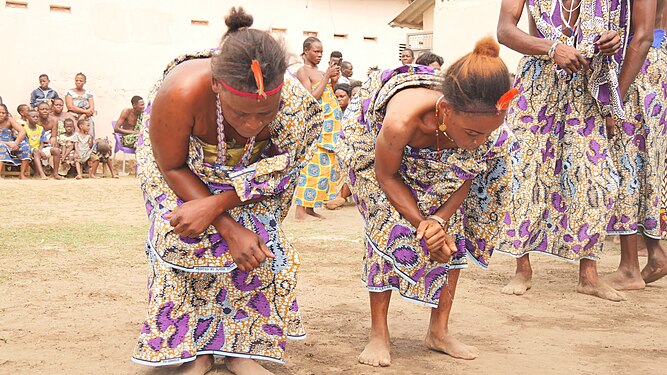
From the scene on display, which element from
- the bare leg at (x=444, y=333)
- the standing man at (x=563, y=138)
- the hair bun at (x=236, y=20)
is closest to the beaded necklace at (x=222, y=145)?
the hair bun at (x=236, y=20)

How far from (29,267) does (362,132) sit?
112 inches

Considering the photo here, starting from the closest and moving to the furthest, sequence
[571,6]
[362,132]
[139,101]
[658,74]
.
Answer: [362,132] < [571,6] < [658,74] < [139,101]

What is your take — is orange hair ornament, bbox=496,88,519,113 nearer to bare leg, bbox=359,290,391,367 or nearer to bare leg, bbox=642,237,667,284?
bare leg, bbox=359,290,391,367

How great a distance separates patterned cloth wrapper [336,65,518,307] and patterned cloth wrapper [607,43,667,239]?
172 cm

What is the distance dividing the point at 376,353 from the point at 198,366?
31.4 inches

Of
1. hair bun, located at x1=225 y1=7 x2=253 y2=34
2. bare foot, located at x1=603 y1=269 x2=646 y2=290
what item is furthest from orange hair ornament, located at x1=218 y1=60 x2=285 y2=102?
bare foot, located at x1=603 y1=269 x2=646 y2=290

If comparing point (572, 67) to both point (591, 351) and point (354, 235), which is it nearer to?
point (591, 351)

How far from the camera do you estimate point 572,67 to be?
4453 millimetres

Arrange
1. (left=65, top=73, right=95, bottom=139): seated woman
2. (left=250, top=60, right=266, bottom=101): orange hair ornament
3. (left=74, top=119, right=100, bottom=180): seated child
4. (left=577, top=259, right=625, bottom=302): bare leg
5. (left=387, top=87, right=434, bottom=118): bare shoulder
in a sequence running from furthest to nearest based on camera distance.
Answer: (left=65, top=73, right=95, bottom=139): seated woman < (left=74, top=119, right=100, bottom=180): seated child < (left=577, top=259, right=625, bottom=302): bare leg < (left=387, top=87, right=434, bottom=118): bare shoulder < (left=250, top=60, right=266, bottom=101): orange hair ornament

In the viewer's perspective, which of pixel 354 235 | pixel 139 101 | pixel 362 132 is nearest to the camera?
pixel 362 132

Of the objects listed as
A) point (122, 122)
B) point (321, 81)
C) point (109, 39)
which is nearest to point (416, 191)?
point (321, 81)

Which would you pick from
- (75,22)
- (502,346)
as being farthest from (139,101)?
(502,346)

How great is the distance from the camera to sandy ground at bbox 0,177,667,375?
335 cm

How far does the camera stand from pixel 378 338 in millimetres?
3482
